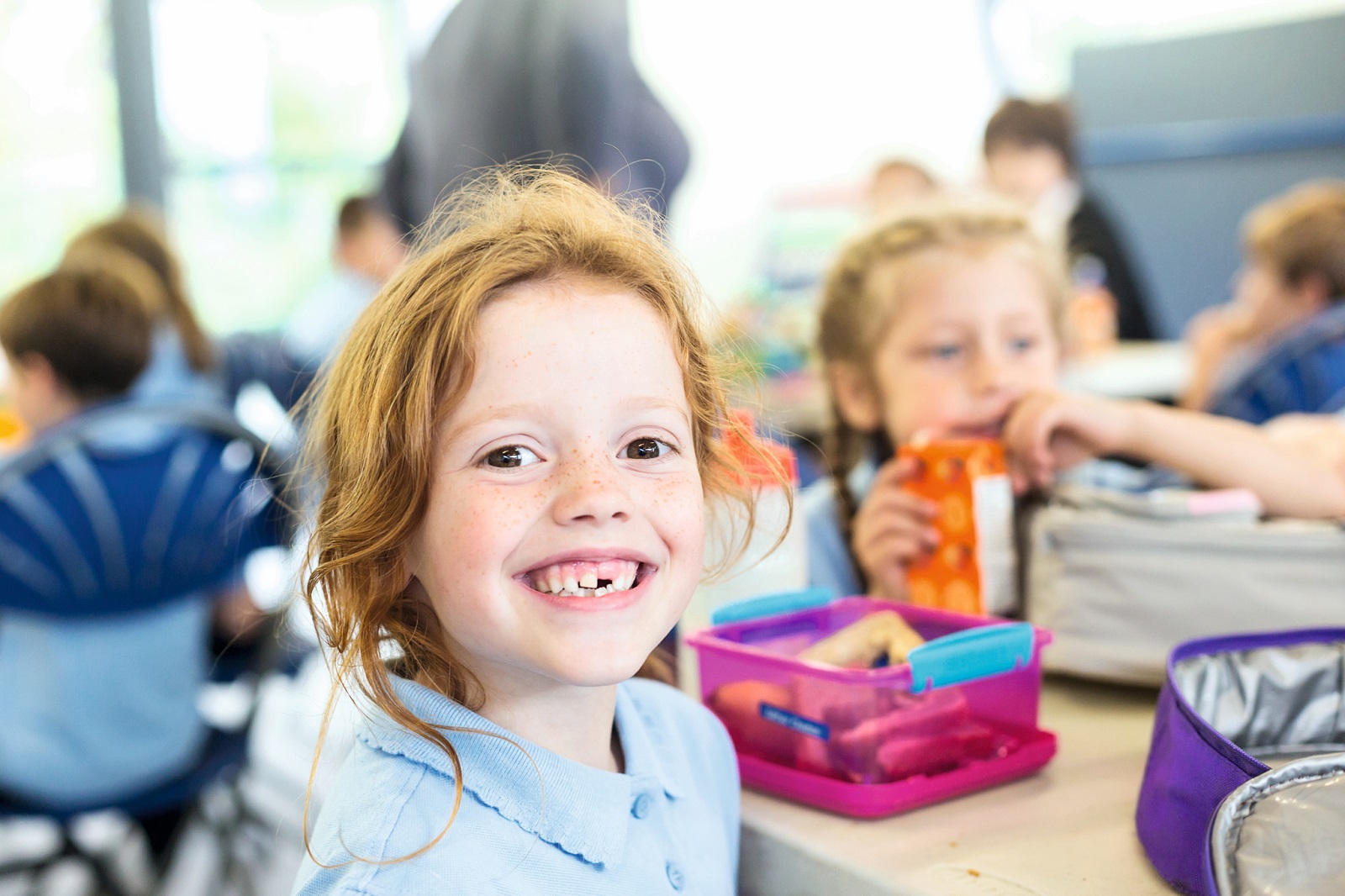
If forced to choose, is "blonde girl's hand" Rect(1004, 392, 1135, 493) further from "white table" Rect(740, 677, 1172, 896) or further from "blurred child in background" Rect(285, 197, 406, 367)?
"blurred child in background" Rect(285, 197, 406, 367)

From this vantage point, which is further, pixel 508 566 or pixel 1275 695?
pixel 1275 695

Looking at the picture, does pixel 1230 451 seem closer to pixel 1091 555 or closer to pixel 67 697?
pixel 1091 555

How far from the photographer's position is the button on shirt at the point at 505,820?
24.2 inches

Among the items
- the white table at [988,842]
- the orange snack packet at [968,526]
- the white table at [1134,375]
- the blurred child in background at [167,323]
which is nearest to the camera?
the white table at [988,842]

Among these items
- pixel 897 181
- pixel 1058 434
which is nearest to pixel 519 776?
pixel 1058 434

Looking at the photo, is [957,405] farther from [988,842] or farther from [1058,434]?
[988,842]

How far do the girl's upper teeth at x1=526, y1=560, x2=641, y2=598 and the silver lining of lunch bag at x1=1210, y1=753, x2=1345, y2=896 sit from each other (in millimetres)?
337

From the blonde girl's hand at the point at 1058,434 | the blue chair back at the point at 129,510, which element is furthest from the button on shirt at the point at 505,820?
the blue chair back at the point at 129,510

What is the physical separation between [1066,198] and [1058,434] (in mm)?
2708

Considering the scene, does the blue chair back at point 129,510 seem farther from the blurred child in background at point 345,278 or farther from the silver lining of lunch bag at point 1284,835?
the blurred child in background at point 345,278

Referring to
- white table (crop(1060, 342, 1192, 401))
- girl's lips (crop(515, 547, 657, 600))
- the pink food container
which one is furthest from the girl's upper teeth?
white table (crop(1060, 342, 1192, 401))

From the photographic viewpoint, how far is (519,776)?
673 millimetres

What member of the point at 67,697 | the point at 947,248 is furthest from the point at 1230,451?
the point at 67,697

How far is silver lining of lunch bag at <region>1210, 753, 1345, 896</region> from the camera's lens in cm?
56
